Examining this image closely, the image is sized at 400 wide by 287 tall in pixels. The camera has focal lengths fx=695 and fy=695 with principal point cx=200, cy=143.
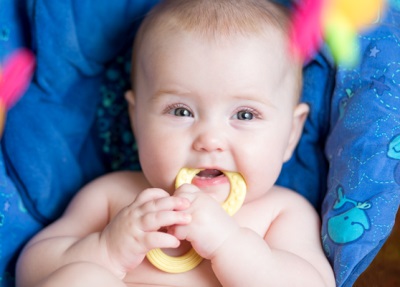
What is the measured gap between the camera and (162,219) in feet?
3.91

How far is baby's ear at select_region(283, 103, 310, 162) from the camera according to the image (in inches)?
59.4

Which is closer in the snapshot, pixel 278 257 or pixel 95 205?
pixel 278 257

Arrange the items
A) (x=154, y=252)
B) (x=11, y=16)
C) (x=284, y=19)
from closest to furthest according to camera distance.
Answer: (x=154, y=252)
(x=284, y=19)
(x=11, y=16)

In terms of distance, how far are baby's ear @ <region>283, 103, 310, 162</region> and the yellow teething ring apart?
0.20m

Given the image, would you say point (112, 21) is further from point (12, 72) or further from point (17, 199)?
point (17, 199)

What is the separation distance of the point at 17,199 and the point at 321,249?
2.15 ft

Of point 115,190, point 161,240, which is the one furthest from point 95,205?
point 161,240

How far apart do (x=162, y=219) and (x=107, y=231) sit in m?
0.13

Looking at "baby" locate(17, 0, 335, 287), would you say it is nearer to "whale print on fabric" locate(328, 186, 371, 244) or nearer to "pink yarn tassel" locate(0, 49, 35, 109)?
"whale print on fabric" locate(328, 186, 371, 244)

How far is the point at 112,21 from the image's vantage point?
5.35 ft

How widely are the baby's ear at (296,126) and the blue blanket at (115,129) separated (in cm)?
4

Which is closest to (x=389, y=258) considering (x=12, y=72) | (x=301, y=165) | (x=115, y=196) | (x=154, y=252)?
(x=301, y=165)

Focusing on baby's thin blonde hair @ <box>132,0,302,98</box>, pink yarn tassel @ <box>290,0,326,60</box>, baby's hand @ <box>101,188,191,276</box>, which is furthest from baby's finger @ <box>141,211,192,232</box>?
pink yarn tassel @ <box>290,0,326,60</box>

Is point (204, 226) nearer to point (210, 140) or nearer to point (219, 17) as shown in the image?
point (210, 140)
